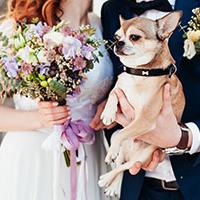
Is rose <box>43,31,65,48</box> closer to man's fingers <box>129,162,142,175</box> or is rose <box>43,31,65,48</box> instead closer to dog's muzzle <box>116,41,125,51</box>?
dog's muzzle <box>116,41,125,51</box>

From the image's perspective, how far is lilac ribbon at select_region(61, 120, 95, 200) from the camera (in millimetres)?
1573

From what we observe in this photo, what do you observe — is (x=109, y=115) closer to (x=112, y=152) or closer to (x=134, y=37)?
(x=112, y=152)

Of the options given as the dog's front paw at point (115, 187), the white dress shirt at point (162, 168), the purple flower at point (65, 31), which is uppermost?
the purple flower at point (65, 31)

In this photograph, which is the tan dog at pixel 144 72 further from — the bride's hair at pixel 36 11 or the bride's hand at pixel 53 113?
the bride's hair at pixel 36 11

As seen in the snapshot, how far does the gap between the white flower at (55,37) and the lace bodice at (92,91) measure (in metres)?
0.32

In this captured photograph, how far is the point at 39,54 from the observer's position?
53.8 inches

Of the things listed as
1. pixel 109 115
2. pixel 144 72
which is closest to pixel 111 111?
pixel 109 115

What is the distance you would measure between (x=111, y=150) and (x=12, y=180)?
0.47 meters

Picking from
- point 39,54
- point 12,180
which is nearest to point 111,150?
point 39,54

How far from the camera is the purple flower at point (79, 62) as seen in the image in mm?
1387

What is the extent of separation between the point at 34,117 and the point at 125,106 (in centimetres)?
→ 38

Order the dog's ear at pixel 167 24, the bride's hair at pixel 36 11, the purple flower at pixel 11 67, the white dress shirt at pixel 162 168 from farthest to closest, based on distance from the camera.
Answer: the bride's hair at pixel 36 11, the white dress shirt at pixel 162 168, the purple flower at pixel 11 67, the dog's ear at pixel 167 24

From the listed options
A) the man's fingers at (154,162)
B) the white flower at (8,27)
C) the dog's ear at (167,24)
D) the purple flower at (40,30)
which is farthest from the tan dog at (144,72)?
the white flower at (8,27)

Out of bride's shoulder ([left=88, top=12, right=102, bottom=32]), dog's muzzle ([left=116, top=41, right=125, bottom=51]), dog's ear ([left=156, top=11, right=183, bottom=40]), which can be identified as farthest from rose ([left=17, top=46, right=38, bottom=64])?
bride's shoulder ([left=88, top=12, right=102, bottom=32])
